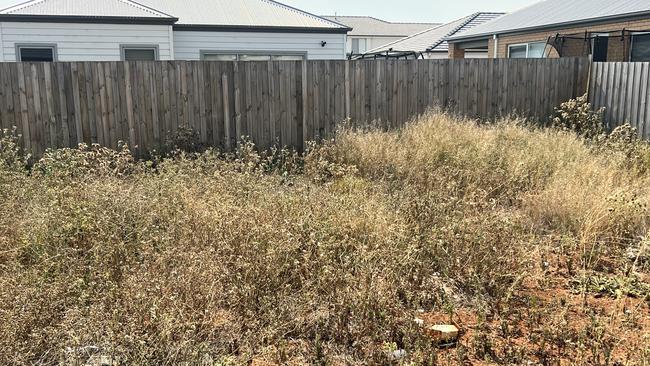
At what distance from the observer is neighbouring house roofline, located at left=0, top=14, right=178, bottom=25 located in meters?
12.8

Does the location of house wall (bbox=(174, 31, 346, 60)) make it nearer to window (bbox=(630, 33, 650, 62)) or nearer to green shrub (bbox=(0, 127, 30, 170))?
window (bbox=(630, 33, 650, 62))

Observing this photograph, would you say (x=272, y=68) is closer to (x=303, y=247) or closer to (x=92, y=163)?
(x=92, y=163)

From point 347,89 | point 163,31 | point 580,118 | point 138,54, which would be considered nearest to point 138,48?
point 138,54

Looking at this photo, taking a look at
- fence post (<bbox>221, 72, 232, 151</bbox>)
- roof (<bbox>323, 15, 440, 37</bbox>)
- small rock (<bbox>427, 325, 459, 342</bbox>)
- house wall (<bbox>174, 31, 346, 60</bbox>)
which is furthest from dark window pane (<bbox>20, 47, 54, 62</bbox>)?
roof (<bbox>323, 15, 440, 37</bbox>)

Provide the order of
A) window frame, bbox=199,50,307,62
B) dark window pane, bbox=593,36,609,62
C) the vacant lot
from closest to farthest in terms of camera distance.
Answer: the vacant lot → dark window pane, bbox=593,36,609,62 → window frame, bbox=199,50,307,62

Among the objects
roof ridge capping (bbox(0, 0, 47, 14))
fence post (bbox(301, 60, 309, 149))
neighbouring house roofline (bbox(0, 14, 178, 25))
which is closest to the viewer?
fence post (bbox(301, 60, 309, 149))

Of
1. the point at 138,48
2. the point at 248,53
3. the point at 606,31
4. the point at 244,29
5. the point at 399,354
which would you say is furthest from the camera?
the point at 248,53

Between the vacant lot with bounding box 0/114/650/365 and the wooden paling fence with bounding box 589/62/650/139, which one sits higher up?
the wooden paling fence with bounding box 589/62/650/139

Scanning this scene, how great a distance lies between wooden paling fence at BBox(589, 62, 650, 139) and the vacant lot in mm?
3884

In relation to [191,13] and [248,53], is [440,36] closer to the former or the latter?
[248,53]

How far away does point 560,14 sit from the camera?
54.7 ft

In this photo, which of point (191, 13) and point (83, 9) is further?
point (191, 13)

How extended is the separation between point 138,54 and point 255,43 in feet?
Answer: 10.6

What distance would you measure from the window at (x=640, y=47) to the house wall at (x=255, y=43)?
7.71 metres
